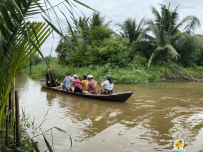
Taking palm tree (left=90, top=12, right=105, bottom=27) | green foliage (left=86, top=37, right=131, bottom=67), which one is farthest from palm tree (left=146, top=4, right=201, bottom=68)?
palm tree (left=90, top=12, right=105, bottom=27)

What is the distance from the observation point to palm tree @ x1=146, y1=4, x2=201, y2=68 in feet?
54.1

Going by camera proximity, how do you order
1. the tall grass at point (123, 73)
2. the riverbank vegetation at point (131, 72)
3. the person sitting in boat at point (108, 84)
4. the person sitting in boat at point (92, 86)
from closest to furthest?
the person sitting in boat at point (108, 84) → the person sitting in boat at point (92, 86) → the tall grass at point (123, 73) → the riverbank vegetation at point (131, 72)

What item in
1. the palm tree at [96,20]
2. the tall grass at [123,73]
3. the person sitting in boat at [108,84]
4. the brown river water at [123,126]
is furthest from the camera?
the palm tree at [96,20]

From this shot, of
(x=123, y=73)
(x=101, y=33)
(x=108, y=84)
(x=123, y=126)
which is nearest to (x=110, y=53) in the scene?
(x=101, y=33)

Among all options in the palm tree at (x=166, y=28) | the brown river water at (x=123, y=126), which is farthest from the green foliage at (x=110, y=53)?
the brown river water at (x=123, y=126)

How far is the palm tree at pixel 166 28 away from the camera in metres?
16.5

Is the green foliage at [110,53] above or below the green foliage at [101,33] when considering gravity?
below

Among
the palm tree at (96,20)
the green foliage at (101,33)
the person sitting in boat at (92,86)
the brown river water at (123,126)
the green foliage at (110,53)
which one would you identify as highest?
the palm tree at (96,20)

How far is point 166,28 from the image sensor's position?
1744 centimetres

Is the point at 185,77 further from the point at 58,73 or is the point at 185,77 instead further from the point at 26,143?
the point at 26,143

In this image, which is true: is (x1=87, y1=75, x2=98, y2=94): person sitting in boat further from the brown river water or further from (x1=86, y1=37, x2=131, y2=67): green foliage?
(x1=86, y1=37, x2=131, y2=67): green foliage

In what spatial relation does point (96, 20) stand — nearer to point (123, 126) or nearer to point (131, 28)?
point (131, 28)

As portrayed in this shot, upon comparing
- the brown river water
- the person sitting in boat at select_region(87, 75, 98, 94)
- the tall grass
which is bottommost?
the brown river water

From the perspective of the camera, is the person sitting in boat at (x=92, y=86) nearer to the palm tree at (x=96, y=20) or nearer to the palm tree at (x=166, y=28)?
the palm tree at (x=166, y=28)
